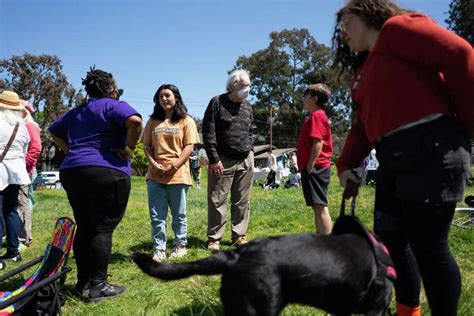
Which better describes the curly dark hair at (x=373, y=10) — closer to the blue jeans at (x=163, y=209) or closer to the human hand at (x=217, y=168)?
the human hand at (x=217, y=168)

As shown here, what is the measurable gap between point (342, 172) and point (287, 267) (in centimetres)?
100

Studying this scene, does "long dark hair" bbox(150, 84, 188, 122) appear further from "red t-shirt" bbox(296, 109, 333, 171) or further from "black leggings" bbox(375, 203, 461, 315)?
"black leggings" bbox(375, 203, 461, 315)

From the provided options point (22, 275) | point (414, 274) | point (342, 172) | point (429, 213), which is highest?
point (342, 172)

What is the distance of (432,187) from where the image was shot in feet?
5.78

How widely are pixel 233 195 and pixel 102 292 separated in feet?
6.90

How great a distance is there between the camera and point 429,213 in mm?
1799

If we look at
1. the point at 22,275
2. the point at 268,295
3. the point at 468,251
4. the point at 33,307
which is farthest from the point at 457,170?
the point at 22,275

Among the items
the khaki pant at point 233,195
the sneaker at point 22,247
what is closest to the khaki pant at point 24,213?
the sneaker at point 22,247

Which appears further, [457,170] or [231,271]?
[457,170]

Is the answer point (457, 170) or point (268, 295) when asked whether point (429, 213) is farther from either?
point (268, 295)

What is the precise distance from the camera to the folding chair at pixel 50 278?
2.56 metres

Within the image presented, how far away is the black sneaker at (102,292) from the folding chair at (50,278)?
0.38 m

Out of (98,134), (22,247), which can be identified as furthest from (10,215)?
(98,134)

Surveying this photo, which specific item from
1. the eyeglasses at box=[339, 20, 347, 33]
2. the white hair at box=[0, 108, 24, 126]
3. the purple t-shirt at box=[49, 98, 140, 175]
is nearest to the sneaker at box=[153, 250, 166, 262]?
the purple t-shirt at box=[49, 98, 140, 175]
